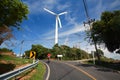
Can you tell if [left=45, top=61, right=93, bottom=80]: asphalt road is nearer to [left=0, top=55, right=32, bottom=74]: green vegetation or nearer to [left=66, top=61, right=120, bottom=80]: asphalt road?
[left=66, top=61, right=120, bottom=80]: asphalt road

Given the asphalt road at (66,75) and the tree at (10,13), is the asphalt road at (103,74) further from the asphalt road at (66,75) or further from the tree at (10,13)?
the tree at (10,13)

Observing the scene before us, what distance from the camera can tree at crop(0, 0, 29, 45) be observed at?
1725 cm

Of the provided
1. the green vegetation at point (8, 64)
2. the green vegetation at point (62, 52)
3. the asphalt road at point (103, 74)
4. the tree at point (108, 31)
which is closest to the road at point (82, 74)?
the asphalt road at point (103, 74)

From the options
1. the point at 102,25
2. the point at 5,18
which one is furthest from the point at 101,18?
the point at 5,18

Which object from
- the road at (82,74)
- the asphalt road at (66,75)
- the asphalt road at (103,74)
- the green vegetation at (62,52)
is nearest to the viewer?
the asphalt road at (66,75)

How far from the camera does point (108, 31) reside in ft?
112

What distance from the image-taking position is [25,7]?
63.0 feet

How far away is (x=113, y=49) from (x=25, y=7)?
2459 centimetres

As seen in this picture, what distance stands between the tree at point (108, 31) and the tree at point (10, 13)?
1676 centimetres

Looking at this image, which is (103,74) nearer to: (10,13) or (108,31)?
(10,13)

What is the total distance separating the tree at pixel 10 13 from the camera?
56.6 feet

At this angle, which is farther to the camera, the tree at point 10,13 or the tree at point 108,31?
the tree at point 108,31

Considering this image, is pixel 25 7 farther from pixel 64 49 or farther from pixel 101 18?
pixel 64 49

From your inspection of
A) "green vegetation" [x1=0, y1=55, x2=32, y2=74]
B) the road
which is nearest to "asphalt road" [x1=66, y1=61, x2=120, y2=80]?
the road
